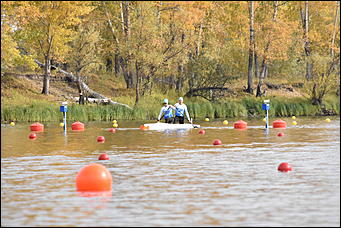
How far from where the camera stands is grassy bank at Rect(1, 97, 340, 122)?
4672 centimetres

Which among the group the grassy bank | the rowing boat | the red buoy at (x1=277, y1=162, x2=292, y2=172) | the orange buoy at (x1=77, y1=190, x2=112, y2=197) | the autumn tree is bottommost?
the orange buoy at (x1=77, y1=190, x2=112, y2=197)

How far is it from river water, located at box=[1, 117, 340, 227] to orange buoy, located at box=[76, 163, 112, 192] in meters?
0.31

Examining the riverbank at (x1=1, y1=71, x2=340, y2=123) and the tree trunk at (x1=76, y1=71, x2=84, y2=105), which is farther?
the tree trunk at (x1=76, y1=71, x2=84, y2=105)

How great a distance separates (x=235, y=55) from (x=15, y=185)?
49606mm

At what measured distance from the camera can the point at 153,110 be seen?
167ft

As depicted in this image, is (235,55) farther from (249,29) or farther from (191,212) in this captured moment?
(191,212)

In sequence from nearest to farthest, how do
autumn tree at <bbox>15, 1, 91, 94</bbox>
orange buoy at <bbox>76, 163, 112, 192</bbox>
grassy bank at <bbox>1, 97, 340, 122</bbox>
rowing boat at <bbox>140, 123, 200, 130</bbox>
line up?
1. orange buoy at <bbox>76, 163, 112, 192</bbox>
2. rowing boat at <bbox>140, 123, 200, 130</bbox>
3. grassy bank at <bbox>1, 97, 340, 122</bbox>
4. autumn tree at <bbox>15, 1, 91, 94</bbox>

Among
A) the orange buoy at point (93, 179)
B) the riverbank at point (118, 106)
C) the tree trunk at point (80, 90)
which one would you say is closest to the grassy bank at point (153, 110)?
the riverbank at point (118, 106)

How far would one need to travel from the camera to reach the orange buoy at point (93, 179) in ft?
53.5

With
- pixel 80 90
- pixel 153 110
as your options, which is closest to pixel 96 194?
pixel 153 110

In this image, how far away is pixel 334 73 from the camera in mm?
57844

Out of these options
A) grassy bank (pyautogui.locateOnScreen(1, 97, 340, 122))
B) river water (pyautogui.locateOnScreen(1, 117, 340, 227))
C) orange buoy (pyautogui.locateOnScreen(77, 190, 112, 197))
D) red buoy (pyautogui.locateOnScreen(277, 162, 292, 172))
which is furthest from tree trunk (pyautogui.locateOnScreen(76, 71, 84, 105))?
orange buoy (pyautogui.locateOnScreen(77, 190, 112, 197))

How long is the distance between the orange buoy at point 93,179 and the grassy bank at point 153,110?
99.6 feet

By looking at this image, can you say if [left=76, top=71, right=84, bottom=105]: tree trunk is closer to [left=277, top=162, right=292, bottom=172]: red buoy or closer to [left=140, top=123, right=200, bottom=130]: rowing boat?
[left=140, top=123, right=200, bottom=130]: rowing boat
